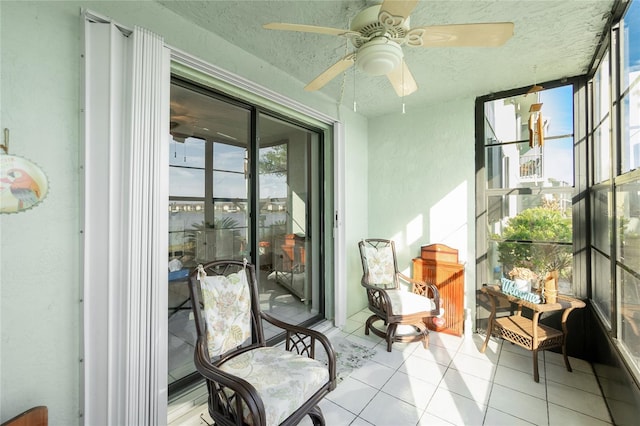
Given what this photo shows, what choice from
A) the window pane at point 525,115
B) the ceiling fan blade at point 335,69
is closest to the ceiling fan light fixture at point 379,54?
the ceiling fan blade at point 335,69

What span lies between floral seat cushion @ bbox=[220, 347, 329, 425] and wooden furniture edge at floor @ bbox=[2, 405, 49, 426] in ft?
2.56

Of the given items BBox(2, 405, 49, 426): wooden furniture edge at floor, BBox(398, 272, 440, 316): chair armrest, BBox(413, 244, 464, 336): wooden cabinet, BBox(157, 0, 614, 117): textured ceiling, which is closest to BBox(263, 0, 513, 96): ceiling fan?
BBox(157, 0, 614, 117): textured ceiling

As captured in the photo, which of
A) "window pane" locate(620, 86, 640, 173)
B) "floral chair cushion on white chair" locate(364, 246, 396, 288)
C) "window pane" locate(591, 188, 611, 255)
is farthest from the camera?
"floral chair cushion on white chair" locate(364, 246, 396, 288)

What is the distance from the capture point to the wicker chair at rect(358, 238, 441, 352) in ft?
8.63

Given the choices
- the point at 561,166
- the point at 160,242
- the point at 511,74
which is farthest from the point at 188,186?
the point at 561,166

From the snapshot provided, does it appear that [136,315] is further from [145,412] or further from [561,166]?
[561,166]

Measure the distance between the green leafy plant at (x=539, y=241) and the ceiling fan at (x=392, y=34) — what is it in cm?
216

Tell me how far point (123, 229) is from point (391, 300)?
7.72ft

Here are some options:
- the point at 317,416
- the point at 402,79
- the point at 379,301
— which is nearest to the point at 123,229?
the point at 317,416

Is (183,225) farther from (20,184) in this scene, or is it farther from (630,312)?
(630,312)

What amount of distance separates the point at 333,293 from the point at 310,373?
169 cm

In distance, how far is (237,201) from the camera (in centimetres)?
242

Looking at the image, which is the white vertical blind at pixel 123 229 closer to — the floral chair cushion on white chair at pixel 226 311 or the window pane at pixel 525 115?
the floral chair cushion on white chair at pixel 226 311

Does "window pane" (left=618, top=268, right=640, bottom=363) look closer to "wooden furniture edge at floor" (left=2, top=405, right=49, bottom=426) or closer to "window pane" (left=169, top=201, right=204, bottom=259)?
"window pane" (left=169, top=201, right=204, bottom=259)
